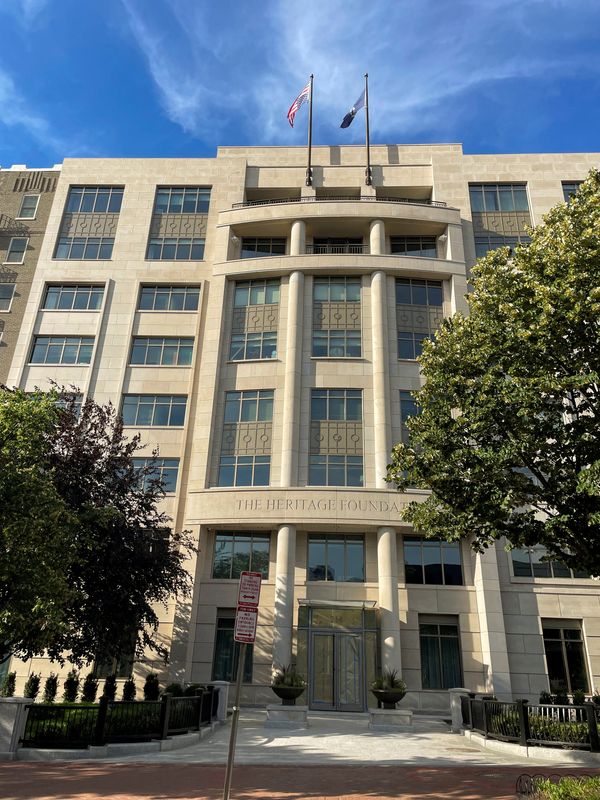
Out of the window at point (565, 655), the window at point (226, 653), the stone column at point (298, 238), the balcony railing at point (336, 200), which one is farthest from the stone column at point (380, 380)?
the window at point (565, 655)

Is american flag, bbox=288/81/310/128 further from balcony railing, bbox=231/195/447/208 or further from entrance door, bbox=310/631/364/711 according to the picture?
entrance door, bbox=310/631/364/711

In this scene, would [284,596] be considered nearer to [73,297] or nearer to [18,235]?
[73,297]

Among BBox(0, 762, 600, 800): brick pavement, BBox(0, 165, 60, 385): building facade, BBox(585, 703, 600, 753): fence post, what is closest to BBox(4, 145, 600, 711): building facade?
BBox(0, 165, 60, 385): building facade

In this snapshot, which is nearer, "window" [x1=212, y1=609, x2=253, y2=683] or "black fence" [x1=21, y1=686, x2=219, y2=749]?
"black fence" [x1=21, y1=686, x2=219, y2=749]

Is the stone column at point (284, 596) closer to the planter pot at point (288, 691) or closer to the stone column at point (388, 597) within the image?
the planter pot at point (288, 691)

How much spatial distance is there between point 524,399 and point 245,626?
9.03 m

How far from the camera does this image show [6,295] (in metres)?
35.2

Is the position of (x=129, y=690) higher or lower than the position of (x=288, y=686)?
lower

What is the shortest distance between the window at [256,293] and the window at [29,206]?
50.1 ft

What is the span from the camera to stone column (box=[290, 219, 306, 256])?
33562 mm

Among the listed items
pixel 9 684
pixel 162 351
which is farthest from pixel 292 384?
pixel 9 684

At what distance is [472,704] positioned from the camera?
17.8 m

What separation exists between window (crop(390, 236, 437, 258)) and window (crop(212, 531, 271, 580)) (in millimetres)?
19004

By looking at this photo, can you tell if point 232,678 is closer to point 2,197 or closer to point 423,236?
point 423,236
